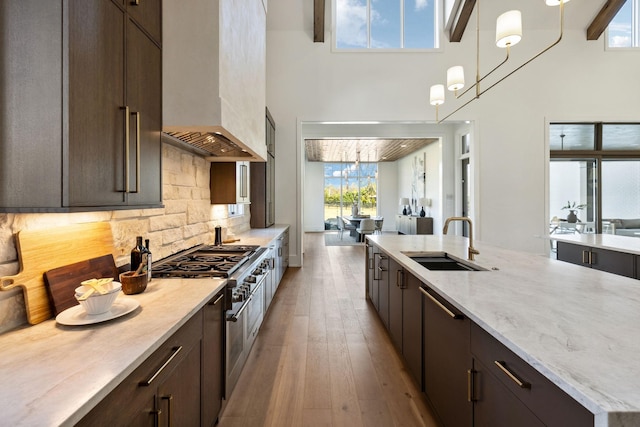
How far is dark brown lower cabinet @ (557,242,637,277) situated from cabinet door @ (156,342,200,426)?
3395 millimetres

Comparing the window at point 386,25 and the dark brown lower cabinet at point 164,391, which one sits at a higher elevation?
the window at point 386,25

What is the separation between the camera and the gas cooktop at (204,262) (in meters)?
1.83

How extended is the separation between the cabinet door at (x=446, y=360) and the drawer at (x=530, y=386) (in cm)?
13

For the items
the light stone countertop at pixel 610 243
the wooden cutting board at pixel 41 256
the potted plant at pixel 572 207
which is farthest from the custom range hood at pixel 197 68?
the potted plant at pixel 572 207

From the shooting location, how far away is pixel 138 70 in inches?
58.0

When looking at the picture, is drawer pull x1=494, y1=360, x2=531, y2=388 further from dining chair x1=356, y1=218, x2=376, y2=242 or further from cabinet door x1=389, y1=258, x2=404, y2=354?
dining chair x1=356, y1=218, x2=376, y2=242

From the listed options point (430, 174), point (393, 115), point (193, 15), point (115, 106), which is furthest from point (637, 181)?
point (115, 106)

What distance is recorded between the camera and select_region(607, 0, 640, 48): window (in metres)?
5.82

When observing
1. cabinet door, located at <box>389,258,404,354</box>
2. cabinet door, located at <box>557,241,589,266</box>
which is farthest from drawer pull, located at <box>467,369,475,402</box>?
cabinet door, located at <box>557,241,589,266</box>

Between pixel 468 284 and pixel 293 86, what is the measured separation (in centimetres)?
529

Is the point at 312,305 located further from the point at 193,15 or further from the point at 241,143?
the point at 193,15

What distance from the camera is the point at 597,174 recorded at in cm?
602

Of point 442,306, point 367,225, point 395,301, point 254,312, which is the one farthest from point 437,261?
point 367,225

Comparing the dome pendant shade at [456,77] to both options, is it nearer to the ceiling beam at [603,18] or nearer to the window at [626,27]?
the ceiling beam at [603,18]
